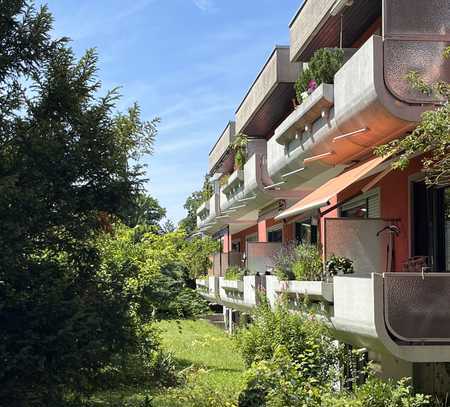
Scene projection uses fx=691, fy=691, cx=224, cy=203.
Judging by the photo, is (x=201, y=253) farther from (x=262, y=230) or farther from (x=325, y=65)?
(x=325, y=65)

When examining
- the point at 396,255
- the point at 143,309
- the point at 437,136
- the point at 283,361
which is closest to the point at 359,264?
the point at 396,255

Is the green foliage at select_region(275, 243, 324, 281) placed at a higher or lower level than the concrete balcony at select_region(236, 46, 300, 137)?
lower

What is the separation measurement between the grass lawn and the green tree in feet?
8.25

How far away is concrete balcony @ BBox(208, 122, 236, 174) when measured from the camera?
106ft

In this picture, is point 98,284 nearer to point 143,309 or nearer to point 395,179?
point 143,309

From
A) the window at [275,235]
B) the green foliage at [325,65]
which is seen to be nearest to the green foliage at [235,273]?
the window at [275,235]

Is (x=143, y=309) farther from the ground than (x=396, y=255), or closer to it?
closer to it

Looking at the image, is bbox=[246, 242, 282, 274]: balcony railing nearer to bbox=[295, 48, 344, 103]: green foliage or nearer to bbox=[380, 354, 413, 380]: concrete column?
bbox=[295, 48, 344, 103]: green foliage

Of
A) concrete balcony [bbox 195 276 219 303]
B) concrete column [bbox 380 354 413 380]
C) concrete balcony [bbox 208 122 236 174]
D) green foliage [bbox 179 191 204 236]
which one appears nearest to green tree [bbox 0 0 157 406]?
concrete column [bbox 380 354 413 380]

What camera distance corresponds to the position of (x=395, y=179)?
1256 cm

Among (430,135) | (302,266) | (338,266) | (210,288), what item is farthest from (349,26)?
(210,288)

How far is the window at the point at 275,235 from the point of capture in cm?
2507

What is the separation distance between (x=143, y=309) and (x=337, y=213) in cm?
569

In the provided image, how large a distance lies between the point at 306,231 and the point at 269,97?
14.2ft
